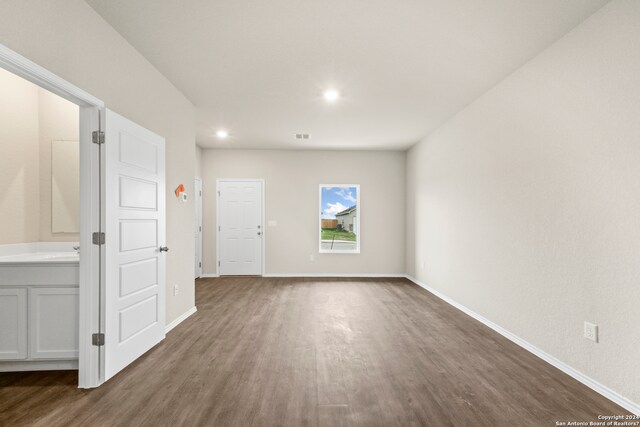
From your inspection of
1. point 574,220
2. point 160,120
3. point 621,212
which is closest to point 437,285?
point 574,220

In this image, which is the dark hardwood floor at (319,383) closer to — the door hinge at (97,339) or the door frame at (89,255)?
the door frame at (89,255)

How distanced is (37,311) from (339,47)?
3.33 m

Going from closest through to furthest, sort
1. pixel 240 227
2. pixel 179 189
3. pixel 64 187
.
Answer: pixel 64 187 → pixel 179 189 → pixel 240 227

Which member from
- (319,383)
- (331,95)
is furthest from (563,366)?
(331,95)

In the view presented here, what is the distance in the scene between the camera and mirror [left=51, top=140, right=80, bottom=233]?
2.97 metres

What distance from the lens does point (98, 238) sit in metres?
2.31

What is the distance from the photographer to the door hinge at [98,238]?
2.30 m

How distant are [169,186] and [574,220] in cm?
396

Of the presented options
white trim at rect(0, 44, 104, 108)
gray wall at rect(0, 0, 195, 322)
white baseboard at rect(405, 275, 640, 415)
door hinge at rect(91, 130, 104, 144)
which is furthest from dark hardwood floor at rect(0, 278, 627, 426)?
white trim at rect(0, 44, 104, 108)

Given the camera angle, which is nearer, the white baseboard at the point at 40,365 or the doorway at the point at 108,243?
the doorway at the point at 108,243

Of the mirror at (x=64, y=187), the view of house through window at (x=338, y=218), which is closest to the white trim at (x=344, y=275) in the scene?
the view of house through window at (x=338, y=218)

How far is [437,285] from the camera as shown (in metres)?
5.17

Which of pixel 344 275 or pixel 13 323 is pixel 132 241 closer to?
pixel 13 323

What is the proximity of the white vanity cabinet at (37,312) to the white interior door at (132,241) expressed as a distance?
32 cm
